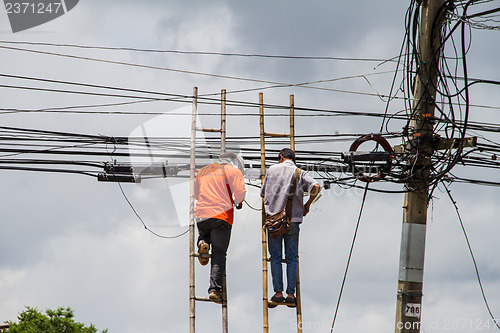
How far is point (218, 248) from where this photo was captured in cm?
969

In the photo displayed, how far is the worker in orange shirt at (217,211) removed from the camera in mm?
9688

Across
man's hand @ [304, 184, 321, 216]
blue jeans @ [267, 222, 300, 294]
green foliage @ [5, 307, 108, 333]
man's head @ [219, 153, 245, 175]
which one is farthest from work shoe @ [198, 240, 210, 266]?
green foliage @ [5, 307, 108, 333]

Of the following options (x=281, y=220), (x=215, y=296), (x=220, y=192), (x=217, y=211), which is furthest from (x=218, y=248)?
(x=281, y=220)

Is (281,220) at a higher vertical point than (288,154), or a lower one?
lower

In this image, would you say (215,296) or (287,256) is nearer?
(215,296)

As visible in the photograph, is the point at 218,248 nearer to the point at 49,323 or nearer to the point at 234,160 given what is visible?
the point at 234,160

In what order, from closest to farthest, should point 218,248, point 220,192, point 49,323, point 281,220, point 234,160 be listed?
point 281,220
point 218,248
point 220,192
point 234,160
point 49,323

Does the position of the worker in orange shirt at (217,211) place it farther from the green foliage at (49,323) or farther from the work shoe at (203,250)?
the green foliage at (49,323)

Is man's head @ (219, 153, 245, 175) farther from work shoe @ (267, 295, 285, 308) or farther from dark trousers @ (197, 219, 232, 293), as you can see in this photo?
work shoe @ (267, 295, 285, 308)

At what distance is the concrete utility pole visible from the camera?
1000cm

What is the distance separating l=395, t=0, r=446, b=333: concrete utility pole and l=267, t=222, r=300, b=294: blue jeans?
166 cm

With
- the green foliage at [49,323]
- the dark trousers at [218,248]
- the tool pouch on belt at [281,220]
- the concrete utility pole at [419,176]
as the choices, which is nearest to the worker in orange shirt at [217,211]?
the dark trousers at [218,248]

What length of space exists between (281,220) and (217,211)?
0.92 meters

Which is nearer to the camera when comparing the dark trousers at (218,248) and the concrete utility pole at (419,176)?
the dark trousers at (218,248)
